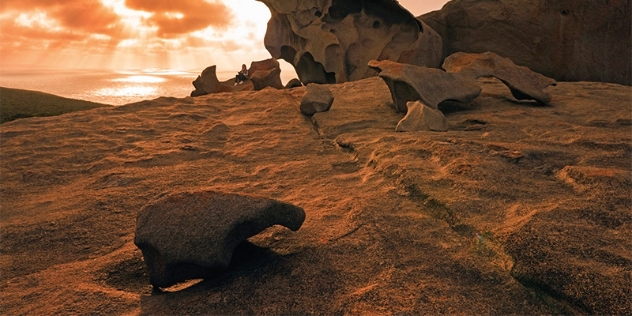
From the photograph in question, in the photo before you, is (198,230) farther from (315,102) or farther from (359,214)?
(315,102)

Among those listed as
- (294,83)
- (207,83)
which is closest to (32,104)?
(207,83)

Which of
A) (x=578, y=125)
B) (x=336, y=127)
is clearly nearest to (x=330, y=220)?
(x=336, y=127)

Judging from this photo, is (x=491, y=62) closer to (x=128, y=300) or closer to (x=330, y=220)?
(x=330, y=220)

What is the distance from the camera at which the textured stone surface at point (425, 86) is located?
144 inches

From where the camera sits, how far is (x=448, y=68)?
4.68 metres

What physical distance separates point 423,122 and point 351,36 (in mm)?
4953

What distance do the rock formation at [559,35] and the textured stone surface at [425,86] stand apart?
8.32 ft

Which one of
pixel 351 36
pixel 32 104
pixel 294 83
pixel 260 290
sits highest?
pixel 351 36

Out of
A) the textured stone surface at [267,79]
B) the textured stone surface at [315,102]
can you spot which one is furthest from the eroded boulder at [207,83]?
the textured stone surface at [315,102]

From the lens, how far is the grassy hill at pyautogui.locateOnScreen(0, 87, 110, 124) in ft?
16.5

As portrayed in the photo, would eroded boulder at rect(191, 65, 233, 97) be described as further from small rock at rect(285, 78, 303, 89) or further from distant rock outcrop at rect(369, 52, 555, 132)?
distant rock outcrop at rect(369, 52, 555, 132)

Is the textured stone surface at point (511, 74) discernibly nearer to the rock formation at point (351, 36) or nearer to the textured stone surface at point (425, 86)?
the textured stone surface at point (425, 86)

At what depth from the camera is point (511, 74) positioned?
4.04 meters

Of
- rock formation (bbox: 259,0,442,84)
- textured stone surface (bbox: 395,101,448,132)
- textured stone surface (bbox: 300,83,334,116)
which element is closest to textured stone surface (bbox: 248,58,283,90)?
rock formation (bbox: 259,0,442,84)
